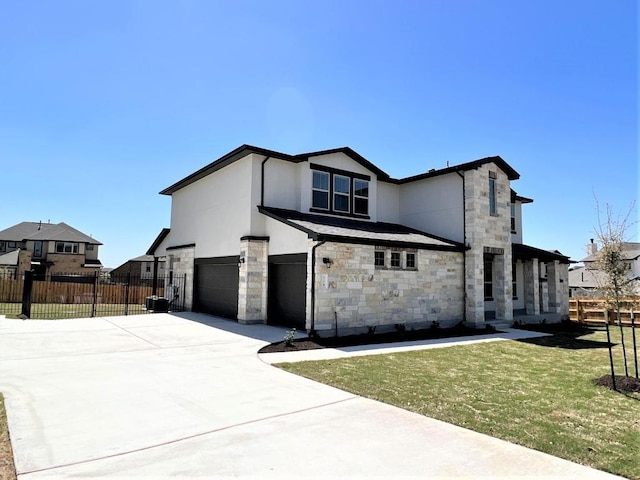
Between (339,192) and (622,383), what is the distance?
12732mm

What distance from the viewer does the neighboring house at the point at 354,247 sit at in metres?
13.9

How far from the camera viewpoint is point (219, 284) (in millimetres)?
18891

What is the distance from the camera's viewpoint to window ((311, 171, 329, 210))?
1762cm

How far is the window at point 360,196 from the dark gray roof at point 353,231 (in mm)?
704

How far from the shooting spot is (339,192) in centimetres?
1831

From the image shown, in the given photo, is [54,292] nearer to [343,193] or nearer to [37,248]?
[343,193]

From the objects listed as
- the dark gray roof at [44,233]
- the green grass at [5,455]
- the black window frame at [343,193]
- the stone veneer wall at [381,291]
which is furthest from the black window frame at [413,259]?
the dark gray roof at [44,233]

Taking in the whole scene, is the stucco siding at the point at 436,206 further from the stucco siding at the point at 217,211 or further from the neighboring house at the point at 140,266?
the neighboring house at the point at 140,266

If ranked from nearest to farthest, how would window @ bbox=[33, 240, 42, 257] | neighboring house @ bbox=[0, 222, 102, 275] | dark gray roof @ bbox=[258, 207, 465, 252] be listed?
dark gray roof @ bbox=[258, 207, 465, 252], neighboring house @ bbox=[0, 222, 102, 275], window @ bbox=[33, 240, 42, 257]

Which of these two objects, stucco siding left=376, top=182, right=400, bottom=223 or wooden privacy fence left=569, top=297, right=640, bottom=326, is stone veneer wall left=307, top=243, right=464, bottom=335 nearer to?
stucco siding left=376, top=182, right=400, bottom=223

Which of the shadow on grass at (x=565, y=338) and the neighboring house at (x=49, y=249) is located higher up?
the neighboring house at (x=49, y=249)

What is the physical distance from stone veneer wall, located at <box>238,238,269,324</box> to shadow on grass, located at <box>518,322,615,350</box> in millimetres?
9825

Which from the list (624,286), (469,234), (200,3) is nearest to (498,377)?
(624,286)

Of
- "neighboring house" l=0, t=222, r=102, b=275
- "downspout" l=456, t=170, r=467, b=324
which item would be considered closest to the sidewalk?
"downspout" l=456, t=170, r=467, b=324
